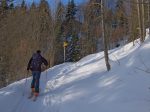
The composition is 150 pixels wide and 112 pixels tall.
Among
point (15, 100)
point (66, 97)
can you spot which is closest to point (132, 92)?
point (66, 97)

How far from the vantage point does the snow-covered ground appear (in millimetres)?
11992

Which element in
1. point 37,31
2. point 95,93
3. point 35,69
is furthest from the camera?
point 37,31

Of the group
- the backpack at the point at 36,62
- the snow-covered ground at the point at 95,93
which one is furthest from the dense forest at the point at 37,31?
the backpack at the point at 36,62

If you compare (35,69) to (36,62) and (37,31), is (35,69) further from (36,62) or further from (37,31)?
(37,31)

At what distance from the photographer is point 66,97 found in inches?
556

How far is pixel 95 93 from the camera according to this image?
45.7 ft

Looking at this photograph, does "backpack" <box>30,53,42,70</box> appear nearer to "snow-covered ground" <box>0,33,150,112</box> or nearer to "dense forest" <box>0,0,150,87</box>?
"snow-covered ground" <box>0,33,150,112</box>

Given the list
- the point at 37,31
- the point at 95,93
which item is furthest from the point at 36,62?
the point at 37,31

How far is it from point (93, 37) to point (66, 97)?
157 ft

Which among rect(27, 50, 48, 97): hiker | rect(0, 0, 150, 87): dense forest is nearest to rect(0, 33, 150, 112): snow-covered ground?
rect(27, 50, 48, 97): hiker

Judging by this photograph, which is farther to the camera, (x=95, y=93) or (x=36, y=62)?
(x=36, y=62)

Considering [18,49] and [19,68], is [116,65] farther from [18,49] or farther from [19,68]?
[18,49]

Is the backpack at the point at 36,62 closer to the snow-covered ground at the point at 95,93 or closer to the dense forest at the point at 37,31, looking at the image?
the snow-covered ground at the point at 95,93

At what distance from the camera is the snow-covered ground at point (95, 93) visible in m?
12.0
